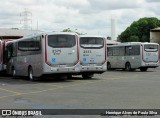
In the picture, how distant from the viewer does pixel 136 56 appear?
1508 inches

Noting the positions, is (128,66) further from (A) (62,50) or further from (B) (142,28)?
(B) (142,28)

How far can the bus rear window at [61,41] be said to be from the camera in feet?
77.3

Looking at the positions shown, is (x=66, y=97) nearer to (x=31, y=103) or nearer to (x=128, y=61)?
(x=31, y=103)

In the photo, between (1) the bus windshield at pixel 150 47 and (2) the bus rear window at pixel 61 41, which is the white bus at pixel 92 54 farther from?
(1) the bus windshield at pixel 150 47

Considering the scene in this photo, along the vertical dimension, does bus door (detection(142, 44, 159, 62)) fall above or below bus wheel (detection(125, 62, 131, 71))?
above

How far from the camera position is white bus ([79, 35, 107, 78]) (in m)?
26.7

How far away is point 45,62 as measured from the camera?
2339cm

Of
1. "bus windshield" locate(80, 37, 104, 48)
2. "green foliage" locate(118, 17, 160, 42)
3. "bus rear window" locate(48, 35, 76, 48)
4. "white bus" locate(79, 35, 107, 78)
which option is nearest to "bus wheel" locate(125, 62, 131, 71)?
"white bus" locate(79, 35, 107, 78)

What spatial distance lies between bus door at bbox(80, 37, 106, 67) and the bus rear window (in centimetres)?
295

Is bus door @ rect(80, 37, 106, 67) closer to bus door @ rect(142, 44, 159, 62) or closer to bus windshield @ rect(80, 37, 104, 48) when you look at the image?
bus windshield @ rect(80, 37, 104, 48)

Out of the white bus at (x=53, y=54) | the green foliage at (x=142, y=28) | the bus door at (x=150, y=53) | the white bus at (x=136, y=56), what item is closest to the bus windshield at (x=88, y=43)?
the white bus at (x=53, y=54)

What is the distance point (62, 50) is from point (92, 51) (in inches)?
145

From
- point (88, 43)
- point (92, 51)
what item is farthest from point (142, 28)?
point (92, 51)

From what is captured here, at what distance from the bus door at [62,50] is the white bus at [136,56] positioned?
578 inches
